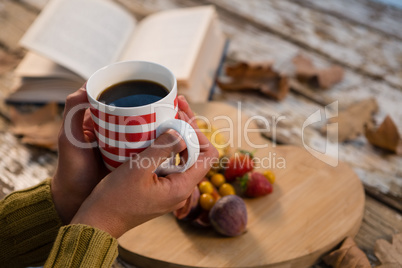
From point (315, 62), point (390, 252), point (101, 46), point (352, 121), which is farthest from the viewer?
point (315, 62)

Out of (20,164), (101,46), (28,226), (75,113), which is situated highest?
(75,113)

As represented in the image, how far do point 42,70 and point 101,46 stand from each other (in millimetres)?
192

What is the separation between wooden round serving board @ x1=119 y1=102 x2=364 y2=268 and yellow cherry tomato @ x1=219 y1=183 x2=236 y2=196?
0.17 feet

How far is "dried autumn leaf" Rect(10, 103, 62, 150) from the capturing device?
112 cm

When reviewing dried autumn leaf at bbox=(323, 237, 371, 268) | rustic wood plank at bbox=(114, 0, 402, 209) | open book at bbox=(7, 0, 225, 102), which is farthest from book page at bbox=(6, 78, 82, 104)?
dried autumn leaf at bbox=(323, 237, 371, 268)

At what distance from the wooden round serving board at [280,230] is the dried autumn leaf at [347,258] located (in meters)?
0.02

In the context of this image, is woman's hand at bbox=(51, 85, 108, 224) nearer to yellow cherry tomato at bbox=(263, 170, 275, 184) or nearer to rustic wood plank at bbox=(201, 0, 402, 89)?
yellow cherry tomato at bbox=(263, 170, 275, 184)

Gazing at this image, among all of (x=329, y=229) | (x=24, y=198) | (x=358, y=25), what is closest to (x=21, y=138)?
(x=24, y=198)

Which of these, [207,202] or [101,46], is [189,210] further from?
[101,46]

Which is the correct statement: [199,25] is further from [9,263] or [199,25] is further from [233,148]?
[9,263]

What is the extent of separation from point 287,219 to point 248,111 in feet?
1.51

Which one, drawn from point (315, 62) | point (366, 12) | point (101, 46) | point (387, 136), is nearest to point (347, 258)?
point (387, 136)

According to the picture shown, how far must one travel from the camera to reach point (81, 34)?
1276 mm

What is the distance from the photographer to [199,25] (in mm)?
1322
